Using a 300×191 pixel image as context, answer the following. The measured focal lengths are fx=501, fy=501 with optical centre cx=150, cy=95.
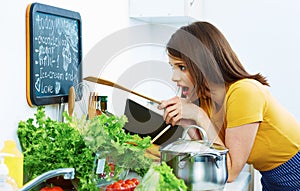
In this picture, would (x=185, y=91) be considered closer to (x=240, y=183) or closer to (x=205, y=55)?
(x=205, y=55)

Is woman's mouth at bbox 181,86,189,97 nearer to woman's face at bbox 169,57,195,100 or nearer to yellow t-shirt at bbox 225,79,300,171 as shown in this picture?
woman's face at bbox 169,57,195,100

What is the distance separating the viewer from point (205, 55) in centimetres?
180

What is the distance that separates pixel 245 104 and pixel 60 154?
0.71m

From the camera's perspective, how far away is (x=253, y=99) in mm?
1750

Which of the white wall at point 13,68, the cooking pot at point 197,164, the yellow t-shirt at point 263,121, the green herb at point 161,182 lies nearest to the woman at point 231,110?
the yellow t-shirt at point 263,121

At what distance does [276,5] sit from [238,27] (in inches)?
9.4

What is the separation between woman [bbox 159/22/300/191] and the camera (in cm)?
175

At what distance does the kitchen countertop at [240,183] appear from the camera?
1.69 meters

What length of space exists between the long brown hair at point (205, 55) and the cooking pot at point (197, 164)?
0.40 meters

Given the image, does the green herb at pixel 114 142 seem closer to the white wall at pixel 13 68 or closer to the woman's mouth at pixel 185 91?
the white wall at pixel 13 68

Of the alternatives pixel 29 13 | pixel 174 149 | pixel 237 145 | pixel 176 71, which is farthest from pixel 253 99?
pixel 29 13

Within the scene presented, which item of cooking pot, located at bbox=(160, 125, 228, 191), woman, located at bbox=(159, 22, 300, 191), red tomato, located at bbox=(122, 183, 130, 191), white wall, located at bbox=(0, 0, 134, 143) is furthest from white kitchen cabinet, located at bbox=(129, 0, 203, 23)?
red tomato, located at bbox=(122, 183, 130, 191)

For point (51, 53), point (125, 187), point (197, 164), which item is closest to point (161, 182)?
point (125, 187)

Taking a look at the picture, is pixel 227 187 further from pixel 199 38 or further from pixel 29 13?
pixel 29 13
